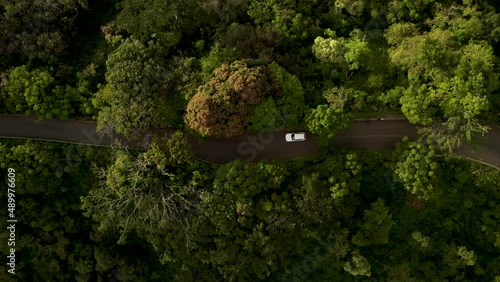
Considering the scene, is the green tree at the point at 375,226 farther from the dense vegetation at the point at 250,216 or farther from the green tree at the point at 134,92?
the green tree at the point at 134,92

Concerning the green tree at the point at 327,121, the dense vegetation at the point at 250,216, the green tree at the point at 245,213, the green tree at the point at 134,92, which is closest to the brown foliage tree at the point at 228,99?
the dense vegetation at the point at 250,216

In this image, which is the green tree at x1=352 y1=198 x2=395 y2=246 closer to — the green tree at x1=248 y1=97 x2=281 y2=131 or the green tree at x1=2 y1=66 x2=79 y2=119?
the green tree at x1=248 y1=97 x2=281 y2=131

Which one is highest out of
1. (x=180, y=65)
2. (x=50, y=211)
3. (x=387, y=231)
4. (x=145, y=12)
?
(x=145, y=12)

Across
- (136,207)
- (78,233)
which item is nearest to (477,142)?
(136,207)

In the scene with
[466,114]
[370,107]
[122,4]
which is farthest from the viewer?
[122,4]

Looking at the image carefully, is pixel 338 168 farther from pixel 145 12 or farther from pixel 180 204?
pixel 145 12

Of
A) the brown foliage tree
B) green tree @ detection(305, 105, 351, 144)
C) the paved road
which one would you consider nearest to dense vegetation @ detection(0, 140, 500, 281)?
the paved road
